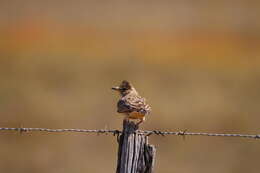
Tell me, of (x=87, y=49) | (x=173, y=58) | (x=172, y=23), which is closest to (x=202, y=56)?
(x=173, y=58)

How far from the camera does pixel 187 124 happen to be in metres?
19.0

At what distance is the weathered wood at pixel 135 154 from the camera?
8805 mm

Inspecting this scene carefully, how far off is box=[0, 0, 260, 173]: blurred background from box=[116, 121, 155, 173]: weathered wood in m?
7.81

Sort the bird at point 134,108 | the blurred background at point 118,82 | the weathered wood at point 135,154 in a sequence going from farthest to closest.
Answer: the blurred background at point 118,82 → the bird at point 134,108 → the weathered wood at point 135,154

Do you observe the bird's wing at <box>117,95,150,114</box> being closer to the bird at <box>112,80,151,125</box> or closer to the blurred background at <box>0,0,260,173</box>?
the bird at <box>112,80,151,125</box>

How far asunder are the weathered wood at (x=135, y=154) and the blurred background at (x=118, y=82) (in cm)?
781

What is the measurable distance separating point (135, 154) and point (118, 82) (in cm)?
1250

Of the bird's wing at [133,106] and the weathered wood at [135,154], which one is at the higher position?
the bird's wing at [133,106]

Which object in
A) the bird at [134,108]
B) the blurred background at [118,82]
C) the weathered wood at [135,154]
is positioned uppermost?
the blurred background at [118,82]

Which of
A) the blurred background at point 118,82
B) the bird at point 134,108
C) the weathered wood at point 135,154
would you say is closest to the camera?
the weathered wood at point 135,154

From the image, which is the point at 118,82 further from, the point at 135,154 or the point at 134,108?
the point at 135,154

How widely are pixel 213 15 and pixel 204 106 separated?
1578cm

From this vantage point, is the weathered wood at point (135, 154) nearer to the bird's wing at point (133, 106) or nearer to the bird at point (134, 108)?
the bird at point (134, 108)

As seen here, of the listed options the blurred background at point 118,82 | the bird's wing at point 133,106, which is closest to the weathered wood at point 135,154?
the bird's wing at point 133,106
